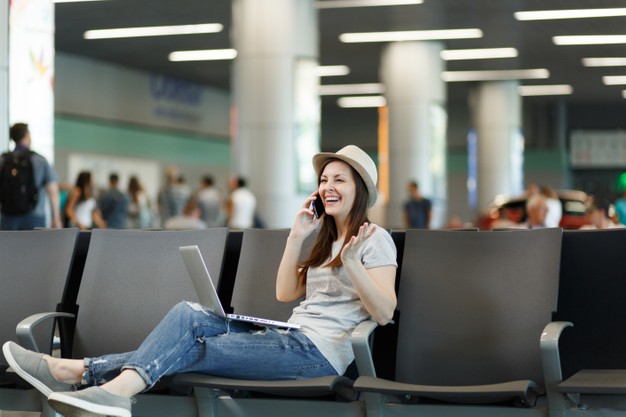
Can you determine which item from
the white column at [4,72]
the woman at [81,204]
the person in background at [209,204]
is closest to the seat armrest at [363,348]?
the white column at [4,72]


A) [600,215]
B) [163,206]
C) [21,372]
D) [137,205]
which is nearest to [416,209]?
[163,206]

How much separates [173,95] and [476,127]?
26.0 feet

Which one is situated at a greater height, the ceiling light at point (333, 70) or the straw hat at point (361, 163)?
the ceiling light at point (333, 70)

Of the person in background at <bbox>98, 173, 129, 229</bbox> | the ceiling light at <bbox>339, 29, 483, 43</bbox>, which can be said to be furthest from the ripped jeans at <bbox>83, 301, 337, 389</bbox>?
the ceiling light at <bbox>339, 29, 483, 43</bbox>

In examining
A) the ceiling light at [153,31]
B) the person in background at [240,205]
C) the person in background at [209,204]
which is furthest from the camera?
the ceiling light at [153,31]

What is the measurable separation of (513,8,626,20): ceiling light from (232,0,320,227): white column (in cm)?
518

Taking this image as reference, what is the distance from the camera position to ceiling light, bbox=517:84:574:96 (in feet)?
90.7

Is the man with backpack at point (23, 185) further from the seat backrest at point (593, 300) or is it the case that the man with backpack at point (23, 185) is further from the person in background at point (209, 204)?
the person in background at point (209, 204)

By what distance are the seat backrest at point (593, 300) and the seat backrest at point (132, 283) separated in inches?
57.3

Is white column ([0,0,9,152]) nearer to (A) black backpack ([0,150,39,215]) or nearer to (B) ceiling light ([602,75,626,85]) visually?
(A) black backpack ([0,150,39,215])

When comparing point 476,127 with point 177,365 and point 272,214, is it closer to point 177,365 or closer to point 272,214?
point 272,214

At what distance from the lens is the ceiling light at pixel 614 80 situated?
83.8 ft

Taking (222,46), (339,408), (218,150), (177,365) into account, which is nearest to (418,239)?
(339,408)

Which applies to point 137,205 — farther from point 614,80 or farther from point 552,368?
point 614,80
